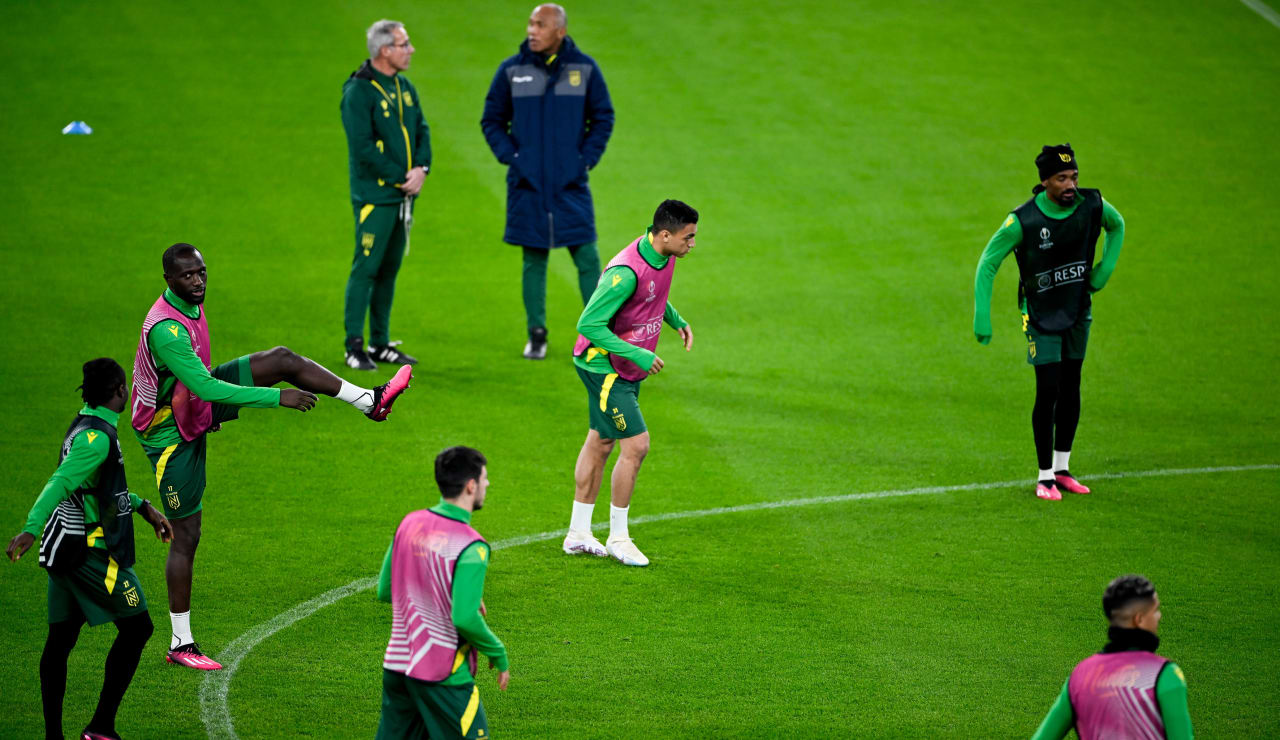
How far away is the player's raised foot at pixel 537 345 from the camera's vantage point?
12.4 meters

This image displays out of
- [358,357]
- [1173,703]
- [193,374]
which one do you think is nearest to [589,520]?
[193,374]

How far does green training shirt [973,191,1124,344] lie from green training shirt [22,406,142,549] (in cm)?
591

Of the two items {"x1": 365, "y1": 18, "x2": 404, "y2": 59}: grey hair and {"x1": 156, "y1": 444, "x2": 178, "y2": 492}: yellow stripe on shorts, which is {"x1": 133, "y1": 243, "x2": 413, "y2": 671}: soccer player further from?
{"x1": 365, "y1": 18, "x2": 404, "y2": 59}: grey hair

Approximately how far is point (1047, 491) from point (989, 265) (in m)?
1.64

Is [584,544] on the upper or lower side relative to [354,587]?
upper

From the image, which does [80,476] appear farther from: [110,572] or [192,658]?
[192,658]

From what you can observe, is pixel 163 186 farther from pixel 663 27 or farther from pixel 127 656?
pixel 127 656

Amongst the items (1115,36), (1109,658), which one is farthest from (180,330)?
(1115,36)

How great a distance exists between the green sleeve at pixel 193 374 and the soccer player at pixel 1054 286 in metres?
5.15

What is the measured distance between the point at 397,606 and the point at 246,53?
18.0 meters

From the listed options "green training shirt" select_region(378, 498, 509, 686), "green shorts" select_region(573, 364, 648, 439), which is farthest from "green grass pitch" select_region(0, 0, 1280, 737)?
"green training shirt" select_region(378, 498, 509, 686)

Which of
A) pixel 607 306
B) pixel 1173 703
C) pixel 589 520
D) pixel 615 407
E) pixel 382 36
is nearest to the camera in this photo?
pixel 1173 703

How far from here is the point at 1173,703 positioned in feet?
13.6

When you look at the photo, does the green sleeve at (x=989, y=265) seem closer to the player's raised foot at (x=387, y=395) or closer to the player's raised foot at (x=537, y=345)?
the player's raised foot at (x=387, y=395)
